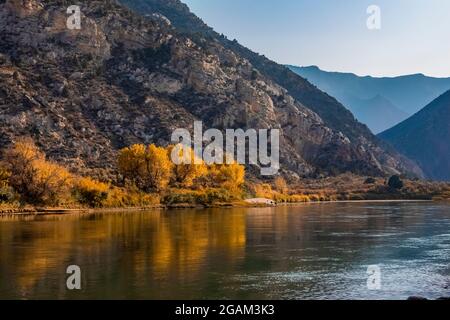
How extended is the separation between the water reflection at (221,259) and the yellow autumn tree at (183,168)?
4360 cm

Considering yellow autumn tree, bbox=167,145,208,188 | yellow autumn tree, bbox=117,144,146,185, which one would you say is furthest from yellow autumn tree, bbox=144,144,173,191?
yellow autumn tree, bbox=167,145,208,188

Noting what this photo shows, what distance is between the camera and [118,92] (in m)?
120

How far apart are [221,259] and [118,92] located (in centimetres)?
9258

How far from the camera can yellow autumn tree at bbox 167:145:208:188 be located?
314 feet

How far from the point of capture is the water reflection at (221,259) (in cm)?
2306

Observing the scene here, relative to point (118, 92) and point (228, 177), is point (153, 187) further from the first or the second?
point (118, 92)

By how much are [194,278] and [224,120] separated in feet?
363

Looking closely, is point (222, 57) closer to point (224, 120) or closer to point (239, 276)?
point (224, 120)

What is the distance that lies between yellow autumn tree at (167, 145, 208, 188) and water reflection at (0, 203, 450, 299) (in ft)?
143

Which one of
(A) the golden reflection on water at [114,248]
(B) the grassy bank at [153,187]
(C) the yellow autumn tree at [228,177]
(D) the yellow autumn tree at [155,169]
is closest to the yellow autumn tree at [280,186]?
(B) the grassy bank at [153,187]

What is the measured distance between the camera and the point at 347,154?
16175cm

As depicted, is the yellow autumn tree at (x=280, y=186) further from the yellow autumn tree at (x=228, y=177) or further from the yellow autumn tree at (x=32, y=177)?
the yellow autumn tree at (x=32, y=177)

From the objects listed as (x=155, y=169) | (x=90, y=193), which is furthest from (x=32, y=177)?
(x=155, y=169)

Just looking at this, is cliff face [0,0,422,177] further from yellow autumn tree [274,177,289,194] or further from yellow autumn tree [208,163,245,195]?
yellow autumn tree [208,163,245,195]
